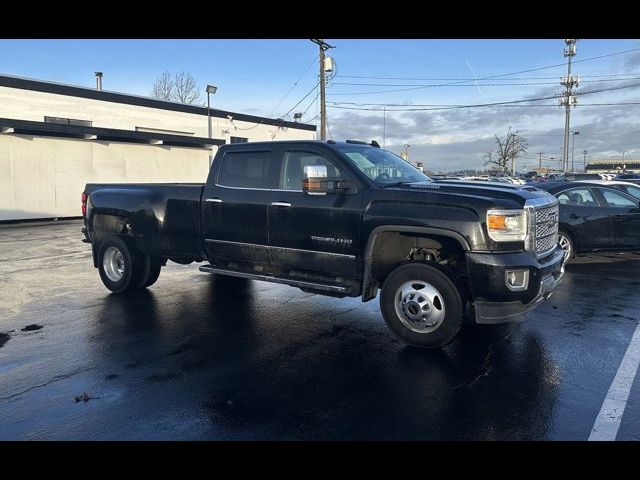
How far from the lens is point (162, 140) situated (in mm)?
24312

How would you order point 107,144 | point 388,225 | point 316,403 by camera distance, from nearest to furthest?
point 316,403
point 388,225
point 107,144

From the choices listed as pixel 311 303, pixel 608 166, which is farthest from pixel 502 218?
pixel 608 166

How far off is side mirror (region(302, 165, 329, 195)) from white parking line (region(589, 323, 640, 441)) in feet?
10.7

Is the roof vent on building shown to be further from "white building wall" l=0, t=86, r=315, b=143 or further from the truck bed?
the truck bed

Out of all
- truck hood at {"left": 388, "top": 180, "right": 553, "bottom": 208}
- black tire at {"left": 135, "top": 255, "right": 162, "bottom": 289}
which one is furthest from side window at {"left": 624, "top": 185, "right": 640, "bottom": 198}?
black tire at {"left": 135, "top": 255, "right": 162, "bottom": 289}

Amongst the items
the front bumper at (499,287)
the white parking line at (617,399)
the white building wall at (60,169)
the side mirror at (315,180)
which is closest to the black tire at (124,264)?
the side mirror at (315,180)

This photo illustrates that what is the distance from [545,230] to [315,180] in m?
2.52

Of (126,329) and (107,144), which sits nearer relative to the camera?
(126,329)

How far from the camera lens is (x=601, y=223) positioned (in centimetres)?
966

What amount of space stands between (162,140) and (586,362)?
22961 millimetres

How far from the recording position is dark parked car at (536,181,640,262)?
9609mm

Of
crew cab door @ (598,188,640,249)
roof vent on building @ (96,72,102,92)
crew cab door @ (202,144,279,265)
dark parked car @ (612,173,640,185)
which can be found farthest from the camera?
roof vent on building @ (96,72,102,92)
